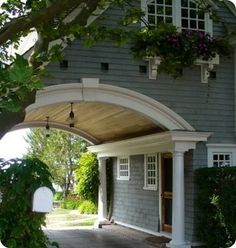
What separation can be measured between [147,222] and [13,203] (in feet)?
31.1


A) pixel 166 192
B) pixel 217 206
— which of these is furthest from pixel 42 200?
pixel 166 192

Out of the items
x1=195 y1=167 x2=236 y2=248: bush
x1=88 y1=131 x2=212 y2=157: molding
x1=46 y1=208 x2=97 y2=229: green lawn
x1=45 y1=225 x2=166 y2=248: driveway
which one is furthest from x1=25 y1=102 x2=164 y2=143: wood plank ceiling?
x1=46 y1=208 x2=97 y2=229: green lawn

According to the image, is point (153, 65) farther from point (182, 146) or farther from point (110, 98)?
point (182, 146)

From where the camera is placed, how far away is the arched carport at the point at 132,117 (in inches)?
381

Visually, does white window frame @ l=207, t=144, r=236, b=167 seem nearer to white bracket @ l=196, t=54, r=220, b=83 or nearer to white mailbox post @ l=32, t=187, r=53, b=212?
white bracket @ l=196, t=54, r=220, b=83

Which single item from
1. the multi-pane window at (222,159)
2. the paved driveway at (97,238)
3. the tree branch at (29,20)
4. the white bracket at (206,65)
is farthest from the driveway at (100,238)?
the tree branch at (29,20)

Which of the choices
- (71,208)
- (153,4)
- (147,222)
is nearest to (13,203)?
(153,4)

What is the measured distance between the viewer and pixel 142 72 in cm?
1047

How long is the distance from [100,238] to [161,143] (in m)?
3.15

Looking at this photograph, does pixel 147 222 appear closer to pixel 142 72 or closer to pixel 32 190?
pixel 142 72

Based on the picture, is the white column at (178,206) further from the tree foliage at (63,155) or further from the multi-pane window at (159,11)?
the tree foliage at (63,155)

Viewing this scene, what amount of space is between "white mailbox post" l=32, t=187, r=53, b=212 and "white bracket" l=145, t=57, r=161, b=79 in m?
6.43

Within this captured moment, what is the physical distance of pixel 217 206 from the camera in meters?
9.88

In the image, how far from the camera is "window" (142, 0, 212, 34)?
35.4 feet
